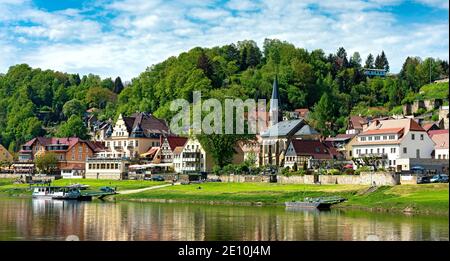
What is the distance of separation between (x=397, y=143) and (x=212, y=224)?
47.7 m

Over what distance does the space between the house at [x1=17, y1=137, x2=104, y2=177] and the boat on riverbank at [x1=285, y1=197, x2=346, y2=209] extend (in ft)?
224

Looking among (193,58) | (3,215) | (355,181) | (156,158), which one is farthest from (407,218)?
(193,58)

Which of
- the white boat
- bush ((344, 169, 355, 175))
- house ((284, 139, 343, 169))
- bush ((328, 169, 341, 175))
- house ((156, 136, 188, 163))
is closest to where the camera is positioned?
bush ((344, 169, 355, 175))

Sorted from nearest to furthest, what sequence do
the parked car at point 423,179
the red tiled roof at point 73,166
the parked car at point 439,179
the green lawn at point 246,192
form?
the parked car at point 423,179, the parked car at point 439,179, the green lawn at point 246,192, the red tiled roof at point 73,166

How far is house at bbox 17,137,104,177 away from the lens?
5404 inches

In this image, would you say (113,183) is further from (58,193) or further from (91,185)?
(58,193)

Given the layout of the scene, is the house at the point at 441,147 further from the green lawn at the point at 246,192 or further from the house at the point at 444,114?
the house at the point at 444,114

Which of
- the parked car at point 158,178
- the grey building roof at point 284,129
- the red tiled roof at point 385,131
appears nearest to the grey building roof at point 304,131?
the grey building roof at point 284,129

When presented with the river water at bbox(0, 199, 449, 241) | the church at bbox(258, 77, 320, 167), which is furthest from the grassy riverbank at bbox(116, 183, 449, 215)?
the church at bbox(258, 77, 320, 167)

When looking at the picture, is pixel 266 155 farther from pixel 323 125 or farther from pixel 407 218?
pixel 407 218

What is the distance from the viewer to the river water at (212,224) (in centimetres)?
4650

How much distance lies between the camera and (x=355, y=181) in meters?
79.6

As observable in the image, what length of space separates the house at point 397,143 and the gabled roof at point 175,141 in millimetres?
34948

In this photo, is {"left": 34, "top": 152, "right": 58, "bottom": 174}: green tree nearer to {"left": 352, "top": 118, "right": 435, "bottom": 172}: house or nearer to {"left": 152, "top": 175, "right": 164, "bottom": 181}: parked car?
{"left": 152, "top": 175, "right": 164, "bottom": 181}: parked car
